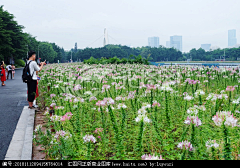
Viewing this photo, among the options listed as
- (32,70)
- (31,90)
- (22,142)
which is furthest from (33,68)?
(22,142)

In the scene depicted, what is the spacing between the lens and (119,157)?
292 cm

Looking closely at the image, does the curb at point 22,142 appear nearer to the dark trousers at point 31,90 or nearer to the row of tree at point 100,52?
the dark trousers at point 31,90

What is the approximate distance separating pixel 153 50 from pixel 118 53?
24.2 m

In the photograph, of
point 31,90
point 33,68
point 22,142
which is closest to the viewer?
point 22,142

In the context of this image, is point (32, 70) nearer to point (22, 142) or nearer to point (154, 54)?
point (22, 142)

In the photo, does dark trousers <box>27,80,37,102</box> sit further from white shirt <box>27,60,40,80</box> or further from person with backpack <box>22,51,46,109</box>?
white shirt <box>27,60,40,80</box>

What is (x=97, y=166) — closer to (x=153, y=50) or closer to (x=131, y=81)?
(x=131, y=81)

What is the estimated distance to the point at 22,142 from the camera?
3.82 metres

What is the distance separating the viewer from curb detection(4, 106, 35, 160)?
3.19 m

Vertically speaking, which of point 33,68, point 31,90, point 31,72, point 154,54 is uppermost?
point 154,54

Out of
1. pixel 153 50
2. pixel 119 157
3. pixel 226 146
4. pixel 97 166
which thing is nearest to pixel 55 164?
pixel 97 166

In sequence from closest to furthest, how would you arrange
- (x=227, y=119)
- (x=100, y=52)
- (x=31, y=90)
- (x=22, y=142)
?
1. (x=227, y=119)
2. (x=22, y=142)
3. (x=31, y=90)
4. (x=100, y=52)

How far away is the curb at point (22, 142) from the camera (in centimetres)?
319

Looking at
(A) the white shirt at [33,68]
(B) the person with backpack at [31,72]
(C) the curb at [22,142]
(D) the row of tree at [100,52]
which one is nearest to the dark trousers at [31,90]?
(B) the person with backpack at [31,72]
